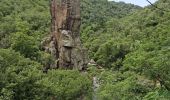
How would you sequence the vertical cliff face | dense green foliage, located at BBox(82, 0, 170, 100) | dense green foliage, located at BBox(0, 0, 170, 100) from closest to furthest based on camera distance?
dense green foliage, located at BBox(0, 0, 170, 100) → dense green foliage, located at BBox(82, 0, 170, 100) → the vertical cliff face

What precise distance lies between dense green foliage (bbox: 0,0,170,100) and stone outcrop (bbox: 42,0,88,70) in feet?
5.23

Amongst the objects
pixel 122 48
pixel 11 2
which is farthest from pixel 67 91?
pixel 11 2

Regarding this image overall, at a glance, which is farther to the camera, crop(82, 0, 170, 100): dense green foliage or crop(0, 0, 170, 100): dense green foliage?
crop(82, 0, 170, 100): dense green foliage

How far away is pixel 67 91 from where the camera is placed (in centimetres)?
3011

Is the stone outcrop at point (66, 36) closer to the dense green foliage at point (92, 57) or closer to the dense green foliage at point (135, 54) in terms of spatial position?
the dense green foliage at point (92, 57)

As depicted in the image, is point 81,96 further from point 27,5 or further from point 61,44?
point 27,5

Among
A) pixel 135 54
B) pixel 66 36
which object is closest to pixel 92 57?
pixel 66 36

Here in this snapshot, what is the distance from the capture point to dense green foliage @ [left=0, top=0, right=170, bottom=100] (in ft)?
70.5

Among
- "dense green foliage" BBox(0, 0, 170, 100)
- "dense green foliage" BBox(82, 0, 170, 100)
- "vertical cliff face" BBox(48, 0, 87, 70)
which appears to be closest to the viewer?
"dense green foliage" BBox(0, 0, 170, 100)

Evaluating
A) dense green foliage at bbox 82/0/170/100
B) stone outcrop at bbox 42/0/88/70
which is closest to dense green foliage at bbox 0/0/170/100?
dense green foliage at bbox 82/0/170/100

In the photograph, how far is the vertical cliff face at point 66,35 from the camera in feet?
131

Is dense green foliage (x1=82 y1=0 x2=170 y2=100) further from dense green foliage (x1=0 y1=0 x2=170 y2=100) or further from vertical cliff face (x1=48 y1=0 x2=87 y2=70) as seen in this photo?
vertical cliff face (x1=48 y1=0 x2=87 y2=70)

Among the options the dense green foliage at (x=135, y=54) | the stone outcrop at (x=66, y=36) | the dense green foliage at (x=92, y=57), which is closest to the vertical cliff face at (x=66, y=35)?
the stone outcrop at (x=66, y=36)

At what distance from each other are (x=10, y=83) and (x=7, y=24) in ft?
85.6
